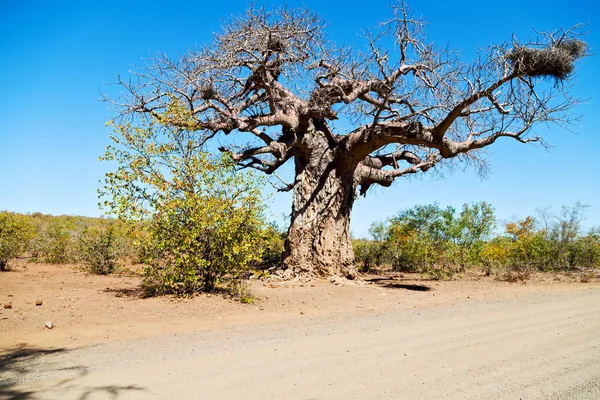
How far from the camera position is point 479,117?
10.3 metres

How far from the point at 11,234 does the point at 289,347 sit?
990cm

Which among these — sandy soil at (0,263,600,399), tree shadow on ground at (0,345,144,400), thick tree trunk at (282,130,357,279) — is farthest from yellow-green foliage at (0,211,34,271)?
tree shadow on ground at (0,345,144,400)

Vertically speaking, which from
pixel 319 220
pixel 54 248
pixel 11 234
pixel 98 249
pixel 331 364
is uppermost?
pixel 319 220

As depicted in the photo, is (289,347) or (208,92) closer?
(289,347)

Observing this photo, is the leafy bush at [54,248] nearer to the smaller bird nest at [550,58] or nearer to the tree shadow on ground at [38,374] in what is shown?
the tree shadow on ground at [38,374]

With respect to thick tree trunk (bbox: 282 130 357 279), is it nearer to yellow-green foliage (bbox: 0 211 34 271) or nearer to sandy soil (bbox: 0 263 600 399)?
sandy soil (bbox: 0 263 600 399)

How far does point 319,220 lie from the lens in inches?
446

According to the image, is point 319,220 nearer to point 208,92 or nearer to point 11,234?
point 208,92

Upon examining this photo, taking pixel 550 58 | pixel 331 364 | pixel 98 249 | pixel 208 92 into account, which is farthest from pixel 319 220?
pixel 331 364

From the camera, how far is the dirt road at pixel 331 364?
326 cm

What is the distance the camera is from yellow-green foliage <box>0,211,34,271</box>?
10891mm

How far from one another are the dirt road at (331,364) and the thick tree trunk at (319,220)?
507 cm

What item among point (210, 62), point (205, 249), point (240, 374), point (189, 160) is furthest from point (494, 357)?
point (210, 62)

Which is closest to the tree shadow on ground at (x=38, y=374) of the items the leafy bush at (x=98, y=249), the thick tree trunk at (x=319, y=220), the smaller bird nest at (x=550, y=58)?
the thick tree trunk at (x=319, y=220)
